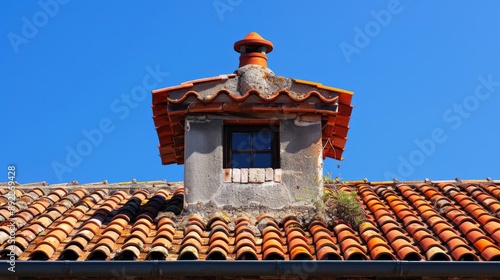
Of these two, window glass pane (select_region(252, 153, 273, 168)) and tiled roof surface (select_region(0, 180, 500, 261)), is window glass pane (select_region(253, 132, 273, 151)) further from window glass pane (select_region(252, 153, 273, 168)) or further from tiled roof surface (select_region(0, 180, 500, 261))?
tiled roof surface (select_region(0, 180, 500, 261))

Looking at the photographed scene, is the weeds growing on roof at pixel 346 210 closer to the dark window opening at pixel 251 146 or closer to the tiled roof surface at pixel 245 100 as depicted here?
the dark window opening at pixel 251 146

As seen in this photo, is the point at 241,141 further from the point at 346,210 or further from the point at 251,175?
the point at 346,210

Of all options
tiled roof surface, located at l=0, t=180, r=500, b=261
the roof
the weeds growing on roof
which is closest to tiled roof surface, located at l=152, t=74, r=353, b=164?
the roof

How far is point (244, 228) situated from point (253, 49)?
297 centimetres

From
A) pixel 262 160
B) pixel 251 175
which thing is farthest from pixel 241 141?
pixel 251 175

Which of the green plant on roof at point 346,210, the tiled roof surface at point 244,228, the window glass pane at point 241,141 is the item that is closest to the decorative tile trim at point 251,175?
the window glass pane at point 241,141

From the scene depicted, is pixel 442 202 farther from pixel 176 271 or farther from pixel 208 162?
pixel 176 271

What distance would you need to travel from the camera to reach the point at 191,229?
29.1ft

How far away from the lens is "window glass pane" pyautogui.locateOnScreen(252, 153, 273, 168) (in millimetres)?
9844

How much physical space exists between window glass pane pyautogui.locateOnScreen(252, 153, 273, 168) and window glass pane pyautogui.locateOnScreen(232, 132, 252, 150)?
0.16m

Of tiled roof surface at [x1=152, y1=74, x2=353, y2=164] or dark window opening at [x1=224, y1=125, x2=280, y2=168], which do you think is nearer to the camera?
tiled roof surface at [x1=152, y1=74, x2=353, y2=164]

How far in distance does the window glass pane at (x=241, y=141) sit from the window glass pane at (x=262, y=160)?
0.53 ft

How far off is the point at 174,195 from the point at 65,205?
143 centimetres

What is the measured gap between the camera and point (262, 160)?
32.4ft
